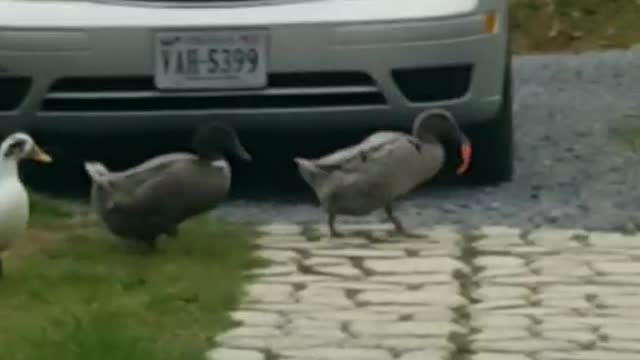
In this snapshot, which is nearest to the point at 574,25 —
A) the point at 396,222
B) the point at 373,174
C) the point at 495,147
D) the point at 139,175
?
the point at 495,147

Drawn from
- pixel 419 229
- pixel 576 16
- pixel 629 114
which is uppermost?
pixel 419 229

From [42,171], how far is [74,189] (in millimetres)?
345

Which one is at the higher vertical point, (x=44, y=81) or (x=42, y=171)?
(x=44, y=81)

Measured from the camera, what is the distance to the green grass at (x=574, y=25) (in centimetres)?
1636

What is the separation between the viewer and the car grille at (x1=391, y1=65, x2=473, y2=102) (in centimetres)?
797

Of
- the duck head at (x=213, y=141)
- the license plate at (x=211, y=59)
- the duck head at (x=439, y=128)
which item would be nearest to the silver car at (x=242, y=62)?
the license plate at (x=211, y=59)

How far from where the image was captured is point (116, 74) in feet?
25.7

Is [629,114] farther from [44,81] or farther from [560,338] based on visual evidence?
[560,338]

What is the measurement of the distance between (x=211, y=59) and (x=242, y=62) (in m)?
0.11

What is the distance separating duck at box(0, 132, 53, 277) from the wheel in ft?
7.49

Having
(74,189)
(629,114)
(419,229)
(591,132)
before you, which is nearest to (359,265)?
(419,229)

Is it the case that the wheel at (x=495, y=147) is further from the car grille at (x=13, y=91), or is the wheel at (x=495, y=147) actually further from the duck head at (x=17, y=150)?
the duck head at (x=17, y=150)

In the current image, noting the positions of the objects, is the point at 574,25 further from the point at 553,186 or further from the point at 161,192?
the point at 161,192

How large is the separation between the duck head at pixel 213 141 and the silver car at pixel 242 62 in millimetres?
673
